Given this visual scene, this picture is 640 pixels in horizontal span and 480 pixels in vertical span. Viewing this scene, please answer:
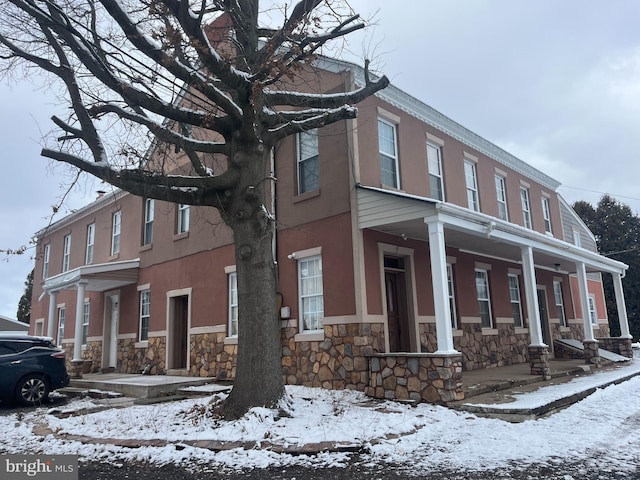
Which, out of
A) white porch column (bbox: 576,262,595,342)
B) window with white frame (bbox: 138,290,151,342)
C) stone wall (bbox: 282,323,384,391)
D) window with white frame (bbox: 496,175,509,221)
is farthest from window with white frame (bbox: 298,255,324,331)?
window with white frame (bbox: 496,175,509,221)

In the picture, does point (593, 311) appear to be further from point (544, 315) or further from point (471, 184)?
point (471, 184)

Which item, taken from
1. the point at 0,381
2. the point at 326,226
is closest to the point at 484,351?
the point at 326,226

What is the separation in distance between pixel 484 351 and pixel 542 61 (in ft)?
26.1

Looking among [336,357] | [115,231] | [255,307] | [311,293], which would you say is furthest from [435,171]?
[115,231]

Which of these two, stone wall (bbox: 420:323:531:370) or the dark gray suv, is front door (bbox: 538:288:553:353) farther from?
the dark gray suv

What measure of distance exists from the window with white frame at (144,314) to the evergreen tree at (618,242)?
25.7 meters

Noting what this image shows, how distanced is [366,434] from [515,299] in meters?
9.96

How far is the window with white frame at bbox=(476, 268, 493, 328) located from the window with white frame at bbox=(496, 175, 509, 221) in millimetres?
2549

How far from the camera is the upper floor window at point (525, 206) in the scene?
16.0 meters

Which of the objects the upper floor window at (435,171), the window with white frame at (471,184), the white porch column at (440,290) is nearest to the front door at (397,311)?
the white porch column at (440,290)

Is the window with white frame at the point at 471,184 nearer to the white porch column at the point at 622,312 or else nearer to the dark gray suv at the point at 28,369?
the white porch column at the point at 622,312

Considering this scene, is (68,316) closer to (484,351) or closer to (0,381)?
(0,381)

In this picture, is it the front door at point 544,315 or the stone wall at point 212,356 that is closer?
the stone wall at point 212,356

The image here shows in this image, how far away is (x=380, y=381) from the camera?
8445 millimetres
